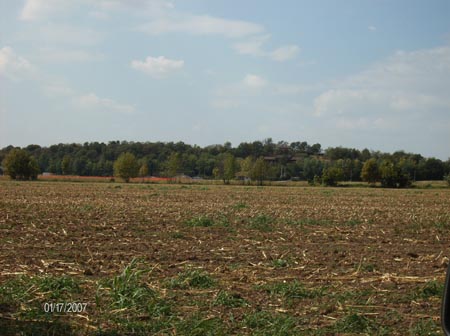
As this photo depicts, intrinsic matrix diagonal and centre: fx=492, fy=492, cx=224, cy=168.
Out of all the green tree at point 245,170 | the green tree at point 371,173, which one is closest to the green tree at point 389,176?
the green tree at point 371,173

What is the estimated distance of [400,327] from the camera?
561cm

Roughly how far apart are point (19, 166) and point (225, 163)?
40.8 meters

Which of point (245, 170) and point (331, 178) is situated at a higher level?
point (245, 170)

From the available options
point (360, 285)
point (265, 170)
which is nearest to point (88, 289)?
point (360, 285)

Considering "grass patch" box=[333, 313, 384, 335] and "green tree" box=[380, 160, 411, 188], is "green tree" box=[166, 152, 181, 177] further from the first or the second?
"grass patch" box=[333, 313, 384, 335]

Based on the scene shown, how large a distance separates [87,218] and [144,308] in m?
10.9

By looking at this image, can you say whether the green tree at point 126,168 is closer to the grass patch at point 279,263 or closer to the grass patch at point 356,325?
the grass patch at point 279,263

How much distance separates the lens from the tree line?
98.3m

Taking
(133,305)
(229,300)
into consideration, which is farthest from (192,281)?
(133,305)

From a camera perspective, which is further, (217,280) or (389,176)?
(389,176)

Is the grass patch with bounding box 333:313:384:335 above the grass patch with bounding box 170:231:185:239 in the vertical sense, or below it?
below

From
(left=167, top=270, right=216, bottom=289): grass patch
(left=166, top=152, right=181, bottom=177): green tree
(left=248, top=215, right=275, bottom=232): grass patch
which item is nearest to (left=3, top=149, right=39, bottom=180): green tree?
(left=166, top=152, right=181, bottom=177): green tree

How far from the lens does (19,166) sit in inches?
3654

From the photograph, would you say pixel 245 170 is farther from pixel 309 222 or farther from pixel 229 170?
Result: pixel 309 222
